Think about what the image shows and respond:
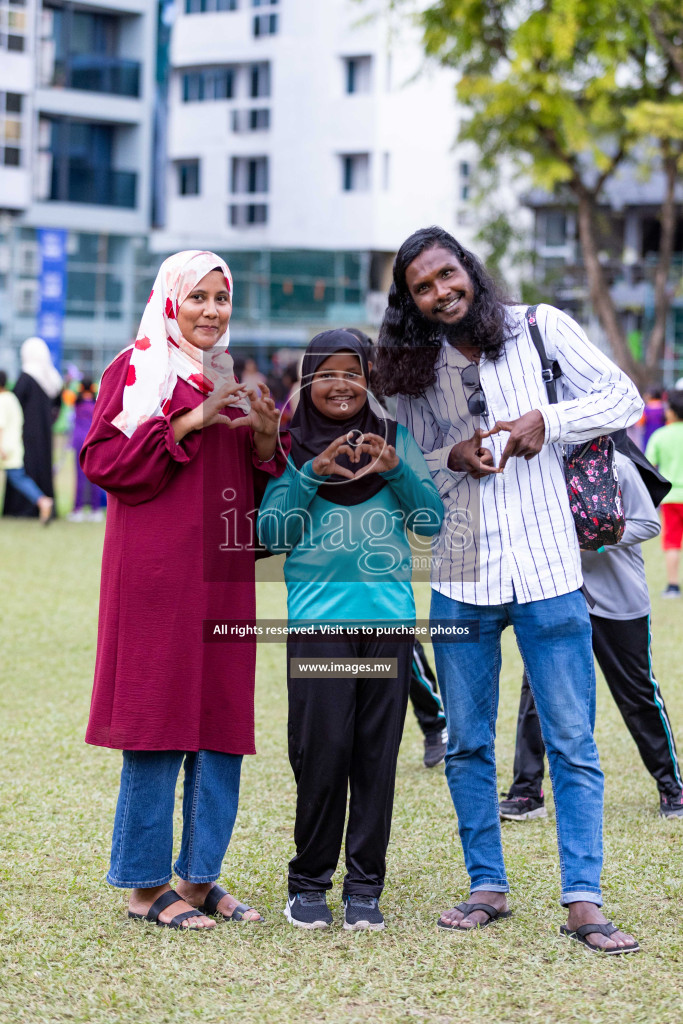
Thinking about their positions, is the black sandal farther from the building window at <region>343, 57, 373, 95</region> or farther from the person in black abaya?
the building window at <region>343, 57, 373, 95</region>

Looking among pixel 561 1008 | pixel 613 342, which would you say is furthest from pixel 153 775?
pixel 613 342

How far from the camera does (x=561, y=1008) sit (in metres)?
3.00

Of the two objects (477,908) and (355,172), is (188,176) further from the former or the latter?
(477,908)

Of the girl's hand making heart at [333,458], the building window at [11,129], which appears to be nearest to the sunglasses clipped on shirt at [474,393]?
the girl's hand making heart at [333,458]

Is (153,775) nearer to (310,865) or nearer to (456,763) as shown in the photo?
(310,865)

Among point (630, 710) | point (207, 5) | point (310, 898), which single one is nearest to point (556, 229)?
point (207, 5)

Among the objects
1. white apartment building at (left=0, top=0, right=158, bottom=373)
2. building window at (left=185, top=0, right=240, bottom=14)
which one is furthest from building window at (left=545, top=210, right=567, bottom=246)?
white apartment building at (left=0, top=0, right=158, bottom=373)

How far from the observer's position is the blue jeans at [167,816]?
349 centimetres

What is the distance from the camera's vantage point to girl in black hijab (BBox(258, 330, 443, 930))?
345 cm

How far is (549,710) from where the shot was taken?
11.1 feet

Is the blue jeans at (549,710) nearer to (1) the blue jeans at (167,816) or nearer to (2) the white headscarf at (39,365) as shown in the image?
(1) the blue jeans at (167,816)

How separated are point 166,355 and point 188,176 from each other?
128 ft

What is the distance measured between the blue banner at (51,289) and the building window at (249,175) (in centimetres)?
1633

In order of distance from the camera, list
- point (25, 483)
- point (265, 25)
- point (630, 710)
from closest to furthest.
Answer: point (630, 710)
point (25, 483)
point (265, 25)
